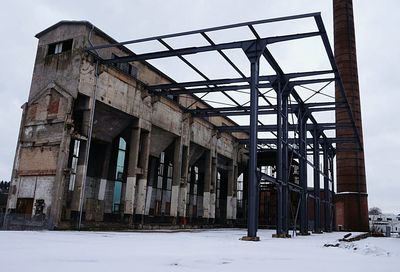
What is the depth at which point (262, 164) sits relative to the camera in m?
35.1

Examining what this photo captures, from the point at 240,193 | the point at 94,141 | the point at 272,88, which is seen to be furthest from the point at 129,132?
the point at 240,193

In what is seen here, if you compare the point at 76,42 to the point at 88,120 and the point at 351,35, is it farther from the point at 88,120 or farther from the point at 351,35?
the point at 351,35

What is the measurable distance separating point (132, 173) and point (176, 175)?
15.7 feet

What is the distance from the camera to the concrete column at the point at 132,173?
19688 mm

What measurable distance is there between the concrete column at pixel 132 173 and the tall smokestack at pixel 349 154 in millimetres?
17657

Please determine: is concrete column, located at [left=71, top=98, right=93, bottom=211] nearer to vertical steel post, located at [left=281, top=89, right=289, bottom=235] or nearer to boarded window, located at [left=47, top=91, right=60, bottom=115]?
boarded window, located at [left=47, top=91, right=60, bottom=115]

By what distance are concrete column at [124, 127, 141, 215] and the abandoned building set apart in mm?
56

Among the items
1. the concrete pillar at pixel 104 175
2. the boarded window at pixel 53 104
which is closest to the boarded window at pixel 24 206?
the boarded window at pixel 53 104

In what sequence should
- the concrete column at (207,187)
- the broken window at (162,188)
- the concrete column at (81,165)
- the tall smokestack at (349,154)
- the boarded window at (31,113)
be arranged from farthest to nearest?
the tall smokestack at (349,154) < the concrete column at (207,187) < the broken window at (162,188) < the boarded window at (31,113) < the concrete column at (81,165)

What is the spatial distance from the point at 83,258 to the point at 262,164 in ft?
99.7

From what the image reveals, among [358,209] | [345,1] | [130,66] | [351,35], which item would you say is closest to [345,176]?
[358,209]

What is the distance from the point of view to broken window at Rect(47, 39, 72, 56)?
60.1ft

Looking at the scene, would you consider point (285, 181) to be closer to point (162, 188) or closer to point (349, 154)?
point (162, 188)

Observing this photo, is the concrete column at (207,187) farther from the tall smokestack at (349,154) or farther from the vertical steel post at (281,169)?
the vertical steel post at (281,169)
